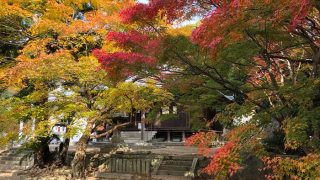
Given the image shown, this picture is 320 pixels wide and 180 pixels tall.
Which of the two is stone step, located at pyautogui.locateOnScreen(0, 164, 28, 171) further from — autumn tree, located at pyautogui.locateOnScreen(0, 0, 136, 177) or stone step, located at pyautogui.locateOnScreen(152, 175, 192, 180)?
stone step, located at pyautogui.locateOnScreen(152, 175, 192, 180)

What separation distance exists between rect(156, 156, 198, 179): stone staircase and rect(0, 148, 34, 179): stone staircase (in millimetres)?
8736

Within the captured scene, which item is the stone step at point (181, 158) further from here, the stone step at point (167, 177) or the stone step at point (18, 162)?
the stone step at point (18, 162)

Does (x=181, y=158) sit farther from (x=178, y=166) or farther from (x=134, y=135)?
(x=134, y=135)

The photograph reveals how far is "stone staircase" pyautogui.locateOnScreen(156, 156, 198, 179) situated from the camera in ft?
48.1

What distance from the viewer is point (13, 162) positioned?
2200cm

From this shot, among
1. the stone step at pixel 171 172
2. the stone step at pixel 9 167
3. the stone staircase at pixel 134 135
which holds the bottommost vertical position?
the stone step at pixel 9 167

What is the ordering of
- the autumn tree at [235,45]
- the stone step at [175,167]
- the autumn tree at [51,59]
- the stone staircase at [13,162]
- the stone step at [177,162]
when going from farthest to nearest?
the stone staircase at [13,162]
the stone step at [177,162]
the stone step at [175,167]
the autumn tree at [51,59]
the autumn tree at [235,45]

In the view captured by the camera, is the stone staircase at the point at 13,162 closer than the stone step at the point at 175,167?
No

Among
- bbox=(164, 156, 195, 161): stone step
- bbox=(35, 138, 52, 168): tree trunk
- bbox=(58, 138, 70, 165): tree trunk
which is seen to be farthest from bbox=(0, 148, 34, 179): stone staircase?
bbox=(164, 156, 195, 161): stone step

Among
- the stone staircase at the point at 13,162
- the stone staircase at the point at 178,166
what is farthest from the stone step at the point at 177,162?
the stone staircase at the point at 13,162

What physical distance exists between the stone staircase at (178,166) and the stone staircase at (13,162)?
874 centimetres

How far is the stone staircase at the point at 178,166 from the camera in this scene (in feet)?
48.1

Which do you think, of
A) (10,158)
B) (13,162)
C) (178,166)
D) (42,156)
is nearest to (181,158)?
(178,166)

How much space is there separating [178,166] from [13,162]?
12026 millimetres
